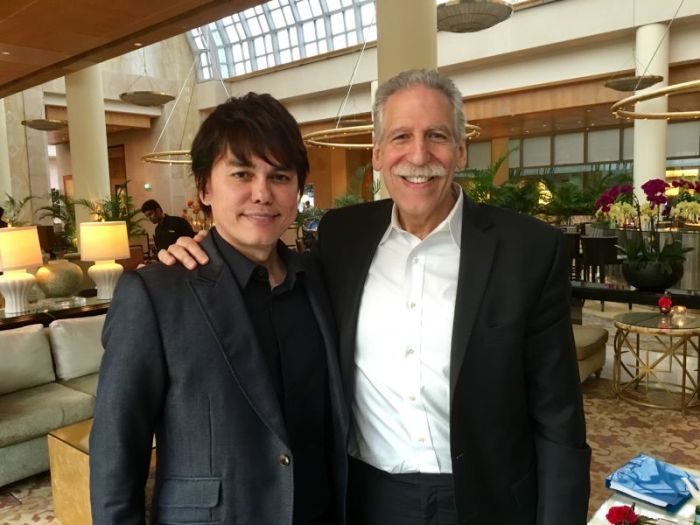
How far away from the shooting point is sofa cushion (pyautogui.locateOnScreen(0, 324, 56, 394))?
410 cm

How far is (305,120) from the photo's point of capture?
1905 centimetres

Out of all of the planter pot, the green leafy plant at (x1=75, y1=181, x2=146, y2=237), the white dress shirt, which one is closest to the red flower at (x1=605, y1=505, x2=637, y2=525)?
the white dress shirt

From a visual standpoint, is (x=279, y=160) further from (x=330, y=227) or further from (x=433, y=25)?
(x=433, y=25)

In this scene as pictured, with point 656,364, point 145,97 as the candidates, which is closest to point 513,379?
point 656,364

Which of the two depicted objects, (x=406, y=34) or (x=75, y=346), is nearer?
(x=75, y=346)

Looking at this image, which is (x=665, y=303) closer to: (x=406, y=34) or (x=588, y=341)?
(x=588, y=341)

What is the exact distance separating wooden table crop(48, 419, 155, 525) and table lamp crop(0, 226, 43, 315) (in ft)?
7.96

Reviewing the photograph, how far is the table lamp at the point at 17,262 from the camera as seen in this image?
16.9 feet

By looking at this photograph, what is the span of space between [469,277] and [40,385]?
3.95 m

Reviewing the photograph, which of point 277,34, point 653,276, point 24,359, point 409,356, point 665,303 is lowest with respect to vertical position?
point 24,359

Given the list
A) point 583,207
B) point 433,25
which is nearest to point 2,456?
point 433,25

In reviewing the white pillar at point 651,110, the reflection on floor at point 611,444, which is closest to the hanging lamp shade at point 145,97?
the white pillar at point 651,110

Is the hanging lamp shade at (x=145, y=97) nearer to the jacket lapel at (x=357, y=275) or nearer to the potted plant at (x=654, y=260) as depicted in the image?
the potted plant at (x=654, y=260)

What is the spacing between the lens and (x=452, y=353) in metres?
1.41
